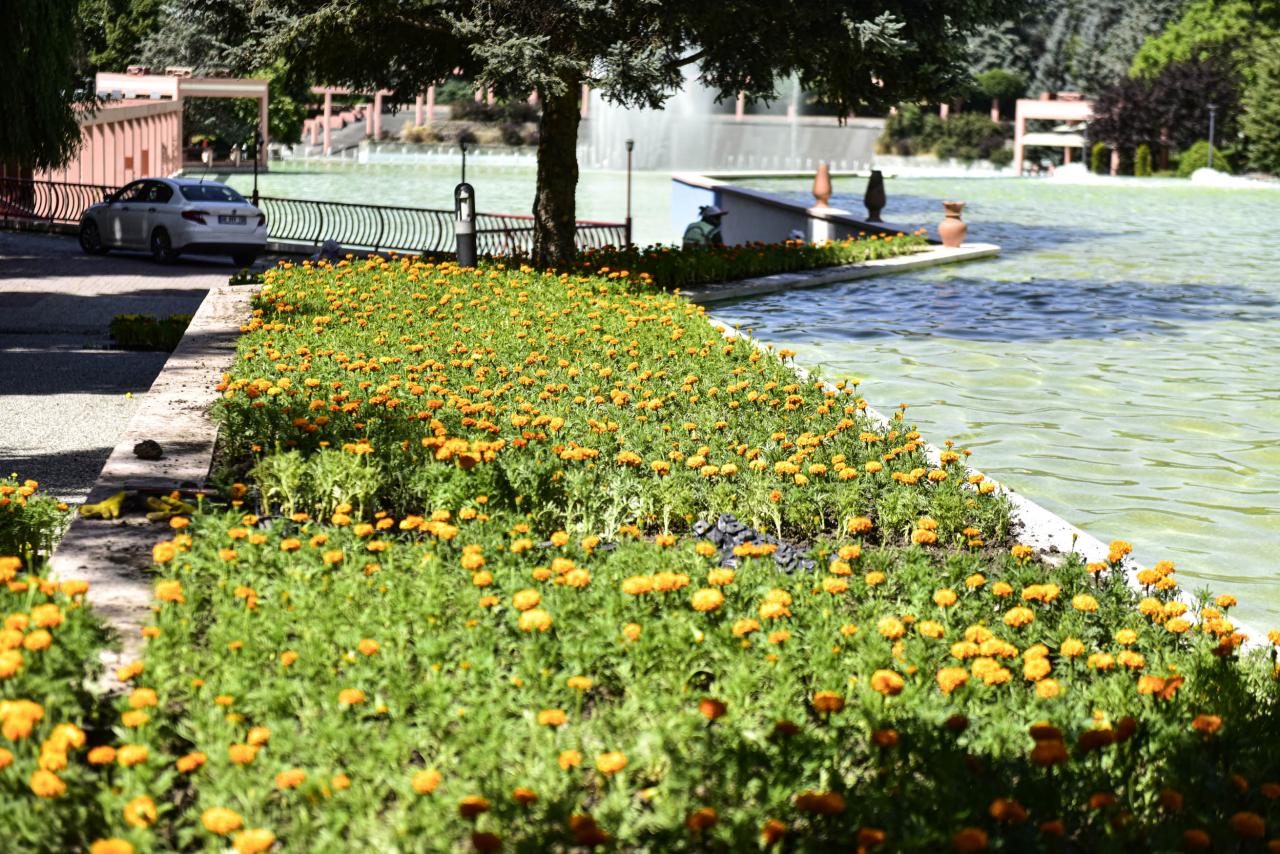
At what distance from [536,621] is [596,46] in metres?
15.4

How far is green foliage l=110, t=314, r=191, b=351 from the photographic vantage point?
1513cm

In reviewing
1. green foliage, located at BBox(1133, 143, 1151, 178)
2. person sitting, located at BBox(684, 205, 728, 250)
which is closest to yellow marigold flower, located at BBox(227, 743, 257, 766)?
person sitting, located at BBox(684, 205, 728, 250)

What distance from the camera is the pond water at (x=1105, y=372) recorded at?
9367 millimetres

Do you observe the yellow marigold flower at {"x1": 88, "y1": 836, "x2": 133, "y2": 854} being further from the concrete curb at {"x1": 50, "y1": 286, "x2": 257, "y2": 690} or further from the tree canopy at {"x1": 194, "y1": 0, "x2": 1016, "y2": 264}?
the tree canopy at {"x1": 194, "y1": 0, "x2": 1016, "y2": 264}

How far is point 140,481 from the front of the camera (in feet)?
24.5

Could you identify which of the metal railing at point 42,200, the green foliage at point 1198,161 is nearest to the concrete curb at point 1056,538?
the metal railing at point 42,200

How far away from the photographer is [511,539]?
6.25 m

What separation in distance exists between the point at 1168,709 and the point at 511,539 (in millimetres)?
2728

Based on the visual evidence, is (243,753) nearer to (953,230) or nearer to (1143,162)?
(953,230)

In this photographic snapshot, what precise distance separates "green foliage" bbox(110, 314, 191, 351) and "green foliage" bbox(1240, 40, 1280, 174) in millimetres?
63078

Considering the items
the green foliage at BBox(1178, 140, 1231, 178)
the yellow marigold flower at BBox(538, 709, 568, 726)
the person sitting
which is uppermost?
the green foliage at BBox(1178, 140, 1231, 178)

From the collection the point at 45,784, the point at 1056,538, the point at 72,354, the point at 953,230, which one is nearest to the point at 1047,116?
the point at 953,230

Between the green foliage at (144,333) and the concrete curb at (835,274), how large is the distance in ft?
21.7

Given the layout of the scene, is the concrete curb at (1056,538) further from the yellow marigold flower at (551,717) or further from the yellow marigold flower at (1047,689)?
the yellow marigold flower at (551,717)
